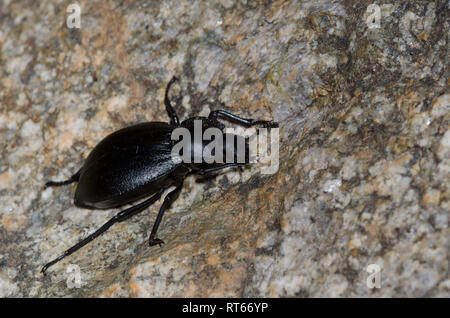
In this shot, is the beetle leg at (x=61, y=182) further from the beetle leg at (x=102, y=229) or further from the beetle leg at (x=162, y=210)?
the beetle leg at (x=162, y=210)

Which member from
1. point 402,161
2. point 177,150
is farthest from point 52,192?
point 402,161

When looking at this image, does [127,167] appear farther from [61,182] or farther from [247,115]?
[247,115]

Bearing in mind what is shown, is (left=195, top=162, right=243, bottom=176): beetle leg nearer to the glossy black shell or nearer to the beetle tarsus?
the glossy black shell

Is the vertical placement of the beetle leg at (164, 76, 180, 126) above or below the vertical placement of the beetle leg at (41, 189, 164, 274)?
above

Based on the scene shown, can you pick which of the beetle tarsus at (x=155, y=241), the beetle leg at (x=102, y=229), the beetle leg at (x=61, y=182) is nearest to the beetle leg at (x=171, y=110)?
the beetle leg at (x=102, y=229)

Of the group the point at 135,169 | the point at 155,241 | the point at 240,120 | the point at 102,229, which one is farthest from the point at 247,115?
the point at 102,229

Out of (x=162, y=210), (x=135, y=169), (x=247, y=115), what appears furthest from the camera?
(x=247, y=115)

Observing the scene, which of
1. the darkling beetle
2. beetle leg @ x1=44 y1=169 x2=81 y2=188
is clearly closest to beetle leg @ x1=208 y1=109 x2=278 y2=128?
the darkling beetle
